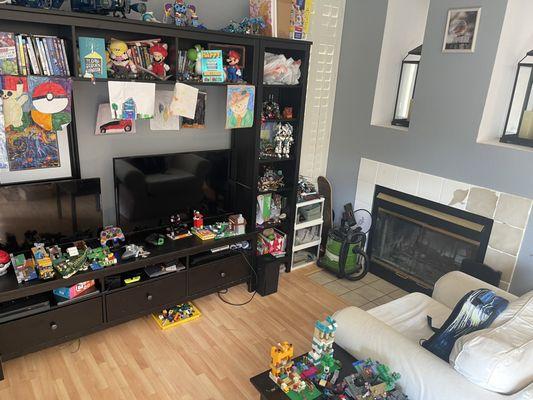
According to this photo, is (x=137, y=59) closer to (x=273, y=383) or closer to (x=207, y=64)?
(x=207, y=64)

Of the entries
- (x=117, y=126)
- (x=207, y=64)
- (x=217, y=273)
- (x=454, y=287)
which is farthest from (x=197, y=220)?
(x=454, y=287)

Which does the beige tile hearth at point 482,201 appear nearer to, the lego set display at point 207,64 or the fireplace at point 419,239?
the fireplace at point 419,239

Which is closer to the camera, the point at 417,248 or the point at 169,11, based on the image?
the point at 169,11

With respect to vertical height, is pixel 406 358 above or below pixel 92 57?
below

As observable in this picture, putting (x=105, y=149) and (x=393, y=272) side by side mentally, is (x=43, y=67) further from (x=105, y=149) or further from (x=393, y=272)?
(x=393, y=272)

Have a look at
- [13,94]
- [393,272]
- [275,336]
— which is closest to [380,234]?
[393,272]

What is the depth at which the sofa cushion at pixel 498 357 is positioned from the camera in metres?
1.43

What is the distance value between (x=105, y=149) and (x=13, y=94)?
687mm

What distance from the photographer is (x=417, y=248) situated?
3262 millimetres

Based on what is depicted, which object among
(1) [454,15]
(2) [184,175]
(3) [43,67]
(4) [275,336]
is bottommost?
(4) [275,336]

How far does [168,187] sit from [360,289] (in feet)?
5.63

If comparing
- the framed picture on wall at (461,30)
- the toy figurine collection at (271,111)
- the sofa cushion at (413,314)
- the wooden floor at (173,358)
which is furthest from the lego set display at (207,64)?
the sofa cushion at (413,314)

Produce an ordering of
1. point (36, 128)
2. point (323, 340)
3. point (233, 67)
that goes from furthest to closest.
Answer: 1. point (233, 67)
2. point (36, 128)
3. point (323, 340)

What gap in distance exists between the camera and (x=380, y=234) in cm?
350
